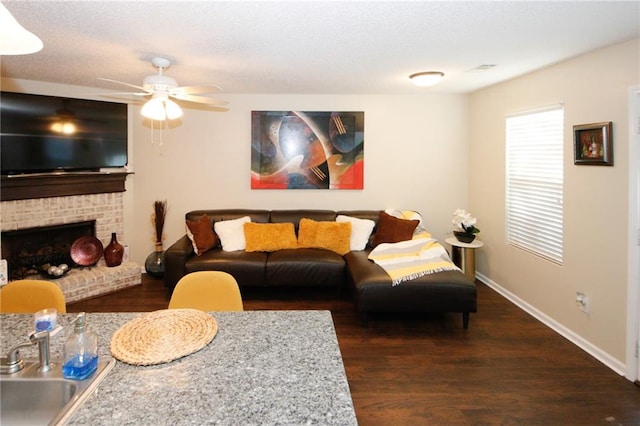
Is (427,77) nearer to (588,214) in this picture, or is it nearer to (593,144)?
(593,144)

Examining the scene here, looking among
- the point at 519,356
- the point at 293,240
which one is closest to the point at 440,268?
the point at 519,356

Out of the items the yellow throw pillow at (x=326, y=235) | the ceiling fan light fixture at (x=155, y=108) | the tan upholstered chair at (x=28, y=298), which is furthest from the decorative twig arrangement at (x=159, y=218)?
the tan upholstered chair at (x=28, y=298)

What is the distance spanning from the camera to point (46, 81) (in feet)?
14.6

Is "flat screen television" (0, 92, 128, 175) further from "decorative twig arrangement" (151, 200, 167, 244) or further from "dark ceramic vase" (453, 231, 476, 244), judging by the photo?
"dark ceramic vase" (453, 231, 476, 244)

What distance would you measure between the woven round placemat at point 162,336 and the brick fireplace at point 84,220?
3.21 metres

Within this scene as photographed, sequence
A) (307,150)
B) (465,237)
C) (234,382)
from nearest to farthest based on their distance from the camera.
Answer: (234,382) → (465,237) → (307,150)

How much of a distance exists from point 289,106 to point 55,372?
4412mm

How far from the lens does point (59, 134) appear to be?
4391mm

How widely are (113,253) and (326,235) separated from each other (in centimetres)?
264

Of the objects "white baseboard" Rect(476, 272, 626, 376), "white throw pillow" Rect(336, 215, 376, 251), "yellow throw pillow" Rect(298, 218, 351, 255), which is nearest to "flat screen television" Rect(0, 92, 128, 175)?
"yellow throw pillow" Rect(298, 218, 351, 255)

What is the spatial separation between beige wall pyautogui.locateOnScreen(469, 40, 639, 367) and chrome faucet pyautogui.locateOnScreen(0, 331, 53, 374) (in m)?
3.50

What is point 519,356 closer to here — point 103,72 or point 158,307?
point 158,307

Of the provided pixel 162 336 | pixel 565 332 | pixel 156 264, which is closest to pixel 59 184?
pixel 156 264

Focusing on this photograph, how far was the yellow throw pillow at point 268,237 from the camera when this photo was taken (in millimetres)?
4633
